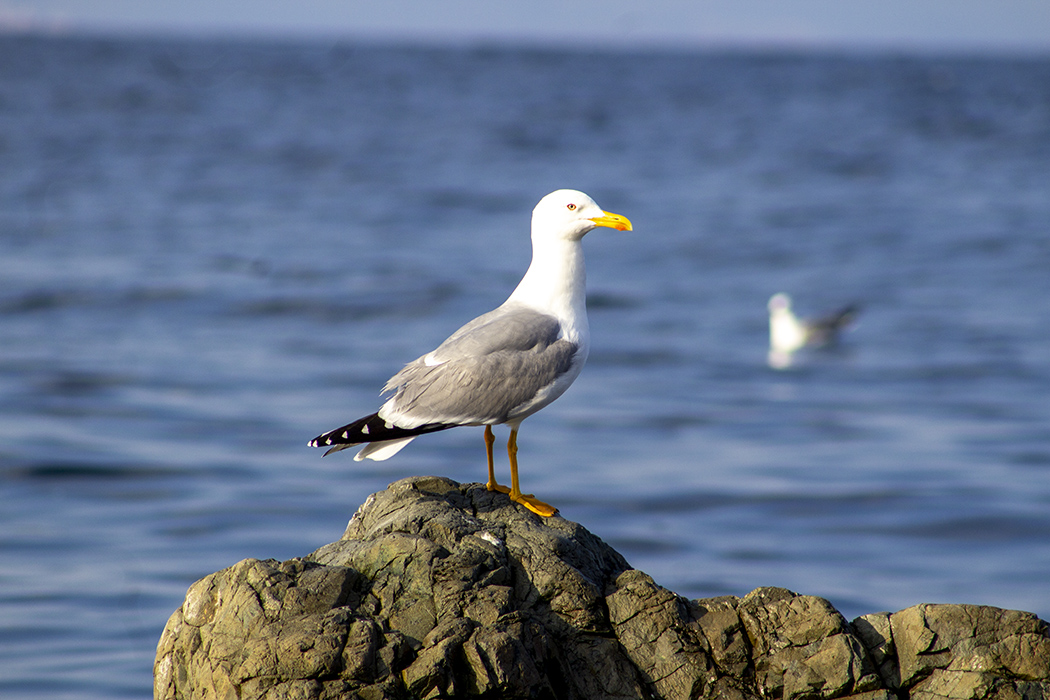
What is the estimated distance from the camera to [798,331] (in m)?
16.2

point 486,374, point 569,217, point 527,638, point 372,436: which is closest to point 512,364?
point 486,374

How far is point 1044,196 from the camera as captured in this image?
94.6 ft

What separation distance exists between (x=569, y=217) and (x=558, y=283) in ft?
0.92

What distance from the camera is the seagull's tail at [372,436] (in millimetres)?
4449

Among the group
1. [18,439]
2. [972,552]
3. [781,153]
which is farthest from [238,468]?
[781,153]

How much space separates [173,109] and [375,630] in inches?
1976

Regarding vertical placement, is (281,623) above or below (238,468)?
below

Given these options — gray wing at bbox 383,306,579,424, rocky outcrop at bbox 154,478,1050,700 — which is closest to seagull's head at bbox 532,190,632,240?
gray wing at bbox 383,306,579,424

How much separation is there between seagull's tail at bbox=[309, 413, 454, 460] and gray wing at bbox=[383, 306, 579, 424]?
2.6 inches

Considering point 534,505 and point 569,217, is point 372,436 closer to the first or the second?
point 534,505

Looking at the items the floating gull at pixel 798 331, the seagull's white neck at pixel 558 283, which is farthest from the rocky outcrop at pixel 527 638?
the floating gull at pixel 798 331

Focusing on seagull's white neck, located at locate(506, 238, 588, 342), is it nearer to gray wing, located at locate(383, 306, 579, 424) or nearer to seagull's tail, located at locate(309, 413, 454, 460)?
gray wing, located at locate(383, 306, 579, 424)

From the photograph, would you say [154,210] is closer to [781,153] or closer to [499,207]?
[499,207]

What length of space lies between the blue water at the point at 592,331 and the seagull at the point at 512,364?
2951 mm
